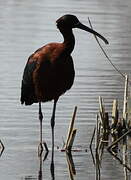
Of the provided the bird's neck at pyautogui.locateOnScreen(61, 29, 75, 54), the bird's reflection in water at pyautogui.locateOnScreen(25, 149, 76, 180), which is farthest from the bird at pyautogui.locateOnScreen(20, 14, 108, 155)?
the bird's reflection in water at pyautogui.locateOnScreen(25, 149, 76, 180)

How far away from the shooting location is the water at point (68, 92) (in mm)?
12570

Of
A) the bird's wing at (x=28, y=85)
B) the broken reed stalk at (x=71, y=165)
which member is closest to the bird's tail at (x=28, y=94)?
the bird's wing at (x=28, y=85)

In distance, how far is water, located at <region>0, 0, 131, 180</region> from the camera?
1257cm

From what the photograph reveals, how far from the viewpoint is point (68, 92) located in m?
17.1

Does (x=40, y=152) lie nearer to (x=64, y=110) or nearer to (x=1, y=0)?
(x=64, y=110)

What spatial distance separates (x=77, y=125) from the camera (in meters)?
14.7

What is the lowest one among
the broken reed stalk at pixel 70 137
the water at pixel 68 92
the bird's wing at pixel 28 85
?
the water at pixel 68 92

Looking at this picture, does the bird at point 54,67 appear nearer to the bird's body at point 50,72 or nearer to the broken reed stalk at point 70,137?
the bird's body at point 50,72

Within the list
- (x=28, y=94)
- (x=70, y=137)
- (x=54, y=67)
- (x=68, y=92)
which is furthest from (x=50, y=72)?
(x=68, y=92)

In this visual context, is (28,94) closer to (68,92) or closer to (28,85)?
(28,85)

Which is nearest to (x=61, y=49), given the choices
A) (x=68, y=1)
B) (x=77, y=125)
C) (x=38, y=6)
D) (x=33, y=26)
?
(x=77, y=125)

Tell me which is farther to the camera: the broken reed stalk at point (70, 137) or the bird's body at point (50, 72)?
the bird's body at point (50, 72)

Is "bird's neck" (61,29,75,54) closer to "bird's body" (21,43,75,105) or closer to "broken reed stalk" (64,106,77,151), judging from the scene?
"bird's body" (21,43,75,105)

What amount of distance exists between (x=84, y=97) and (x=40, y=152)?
3.25 meters
